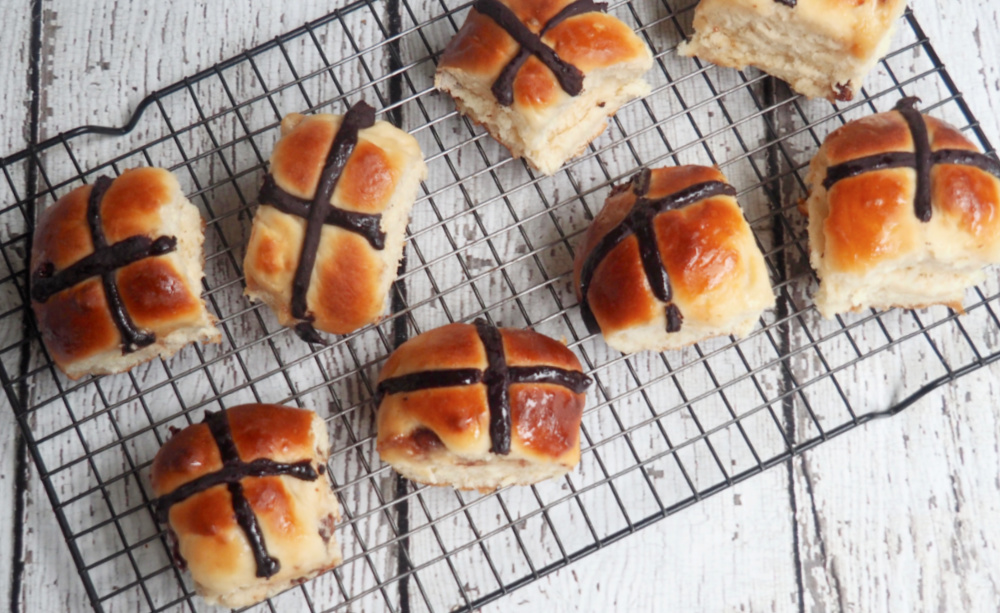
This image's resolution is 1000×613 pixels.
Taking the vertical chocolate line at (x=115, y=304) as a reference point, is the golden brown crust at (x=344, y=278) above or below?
below

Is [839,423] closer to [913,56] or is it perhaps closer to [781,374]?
[781,374]

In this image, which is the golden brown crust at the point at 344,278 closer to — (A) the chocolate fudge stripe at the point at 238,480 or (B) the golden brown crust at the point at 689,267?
(A) the chocolate fudge stripe at the point at 238,480

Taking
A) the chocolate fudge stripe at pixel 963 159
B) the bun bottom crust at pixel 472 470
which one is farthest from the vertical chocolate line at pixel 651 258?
the chocolate fudge stripe at pixel 963 159

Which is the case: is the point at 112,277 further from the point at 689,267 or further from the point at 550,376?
the point at 689,267

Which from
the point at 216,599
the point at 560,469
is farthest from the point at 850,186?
the point at 216,599

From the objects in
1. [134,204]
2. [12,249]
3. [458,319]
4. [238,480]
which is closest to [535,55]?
[458,319]
